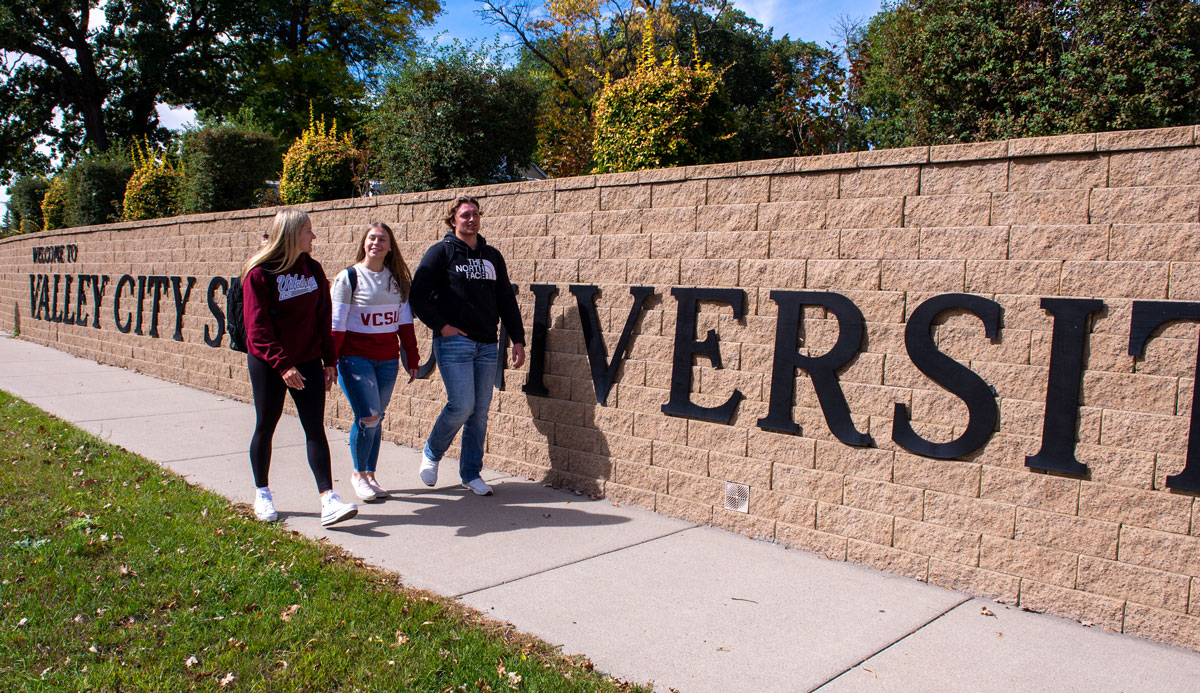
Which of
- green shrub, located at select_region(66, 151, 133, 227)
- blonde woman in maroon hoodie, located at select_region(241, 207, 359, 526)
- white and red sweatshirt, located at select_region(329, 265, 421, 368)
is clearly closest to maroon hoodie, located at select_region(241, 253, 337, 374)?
blonde woman in maroon hoodie, located at select_region(241, 207, 359, 526)

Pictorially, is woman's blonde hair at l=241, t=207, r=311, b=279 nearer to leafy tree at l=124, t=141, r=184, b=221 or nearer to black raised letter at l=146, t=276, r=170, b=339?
black raised letter at l=146, t=276, r=170, b=339

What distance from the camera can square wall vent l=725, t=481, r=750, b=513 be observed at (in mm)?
4879

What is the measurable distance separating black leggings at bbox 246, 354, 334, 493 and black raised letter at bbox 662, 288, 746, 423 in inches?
83.2

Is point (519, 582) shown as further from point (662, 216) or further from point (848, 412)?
point (662, 216)

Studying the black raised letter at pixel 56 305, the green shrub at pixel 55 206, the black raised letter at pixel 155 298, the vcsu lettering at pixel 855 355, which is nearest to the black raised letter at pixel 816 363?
the vcsu lettering at pixel 855 355

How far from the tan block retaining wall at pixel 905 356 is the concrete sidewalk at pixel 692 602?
0.23 m

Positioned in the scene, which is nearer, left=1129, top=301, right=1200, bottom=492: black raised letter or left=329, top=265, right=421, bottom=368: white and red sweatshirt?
left=1129, top=301, right=1200, bottom=492: black raised letter

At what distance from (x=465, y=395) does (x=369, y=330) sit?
2.45 feet

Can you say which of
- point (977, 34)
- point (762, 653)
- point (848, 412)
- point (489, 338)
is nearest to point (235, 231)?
point (489, 338)

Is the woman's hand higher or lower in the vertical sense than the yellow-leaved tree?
lower

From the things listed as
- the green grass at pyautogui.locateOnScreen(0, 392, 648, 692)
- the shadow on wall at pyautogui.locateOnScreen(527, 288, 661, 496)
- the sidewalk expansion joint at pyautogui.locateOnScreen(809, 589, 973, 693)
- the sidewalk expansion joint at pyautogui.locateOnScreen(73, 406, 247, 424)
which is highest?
the shadow on wall at pyautogui.locateOnScreen(527, 288, 661, 496)

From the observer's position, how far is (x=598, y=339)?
5645mm

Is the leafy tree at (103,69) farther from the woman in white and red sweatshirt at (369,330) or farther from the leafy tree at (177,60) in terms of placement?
the woman in white and red sweatshirt at (369,330)

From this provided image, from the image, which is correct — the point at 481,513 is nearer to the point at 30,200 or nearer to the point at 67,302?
the point at 67,302
